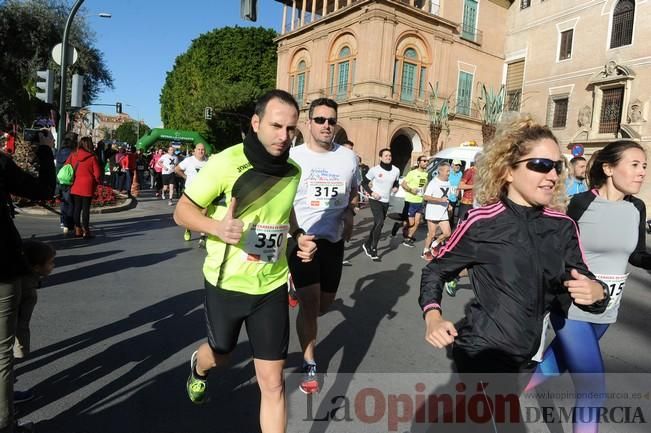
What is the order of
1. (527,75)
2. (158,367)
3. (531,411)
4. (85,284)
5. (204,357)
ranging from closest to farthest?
(204,357) < (531,411) < (158,367) < (85,284) < (527,75)

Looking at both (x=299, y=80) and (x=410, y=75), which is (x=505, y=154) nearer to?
(x=410, y=75)

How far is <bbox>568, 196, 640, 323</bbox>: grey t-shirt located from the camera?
2889 millimetres

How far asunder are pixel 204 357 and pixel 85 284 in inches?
156

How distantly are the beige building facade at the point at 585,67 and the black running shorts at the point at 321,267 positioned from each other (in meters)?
26.6

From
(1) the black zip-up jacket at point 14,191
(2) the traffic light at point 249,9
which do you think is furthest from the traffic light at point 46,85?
(1) the black zip-up jacket at point 14,191

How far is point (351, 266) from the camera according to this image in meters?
8.18

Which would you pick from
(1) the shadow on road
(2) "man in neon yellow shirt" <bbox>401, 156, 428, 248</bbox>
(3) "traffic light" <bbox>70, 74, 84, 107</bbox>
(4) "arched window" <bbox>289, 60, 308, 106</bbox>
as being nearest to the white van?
(2) "man in neon yellow shirt" <bbox>401, 156, 428, 248</bbox>

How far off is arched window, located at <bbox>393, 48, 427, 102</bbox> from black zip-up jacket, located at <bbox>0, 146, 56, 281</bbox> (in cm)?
2955

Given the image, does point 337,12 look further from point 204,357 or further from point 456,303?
point 204,357

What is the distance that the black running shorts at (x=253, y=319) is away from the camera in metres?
2.51

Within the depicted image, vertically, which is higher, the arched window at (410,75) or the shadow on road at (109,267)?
the arched window at (410,75)

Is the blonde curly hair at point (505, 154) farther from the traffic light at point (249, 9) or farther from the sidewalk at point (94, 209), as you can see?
the traffic light at point (249, 9)

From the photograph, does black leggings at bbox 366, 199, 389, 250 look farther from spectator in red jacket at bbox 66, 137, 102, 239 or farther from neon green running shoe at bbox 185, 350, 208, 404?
neon green running shoe at bbox 185, 350, 208, 404

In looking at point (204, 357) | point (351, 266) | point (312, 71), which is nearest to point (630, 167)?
point (204, 357)
